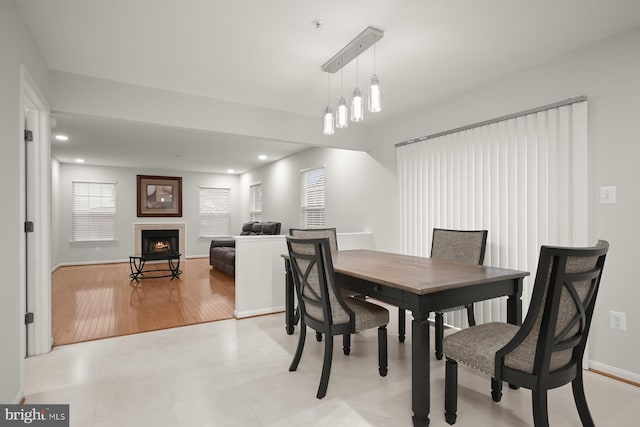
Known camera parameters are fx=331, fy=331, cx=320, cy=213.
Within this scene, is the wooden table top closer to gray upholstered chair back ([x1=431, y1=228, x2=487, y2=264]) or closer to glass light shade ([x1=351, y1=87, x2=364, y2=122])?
gray upholstered chair back ([x1=431, y1=228, x2=487, y2=264])

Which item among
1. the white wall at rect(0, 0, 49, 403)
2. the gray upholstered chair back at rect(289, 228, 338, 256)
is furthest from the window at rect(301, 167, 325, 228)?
the white wall at rect(0, 0, 49, 403)

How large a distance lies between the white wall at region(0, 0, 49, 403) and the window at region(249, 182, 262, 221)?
6286mm

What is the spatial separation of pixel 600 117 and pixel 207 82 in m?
3.27

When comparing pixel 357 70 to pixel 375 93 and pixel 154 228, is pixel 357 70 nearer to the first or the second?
pixel 375 93

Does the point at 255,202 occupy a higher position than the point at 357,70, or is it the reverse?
the point at 357,70

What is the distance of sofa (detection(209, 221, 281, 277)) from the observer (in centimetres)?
601

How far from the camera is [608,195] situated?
2387mm

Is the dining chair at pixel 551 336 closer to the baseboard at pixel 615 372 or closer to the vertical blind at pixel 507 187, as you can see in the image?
the baseboard at pixel 615 372

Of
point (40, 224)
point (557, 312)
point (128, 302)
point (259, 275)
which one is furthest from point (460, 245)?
point (128, 302)

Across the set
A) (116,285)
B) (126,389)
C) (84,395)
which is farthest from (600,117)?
(116,285)

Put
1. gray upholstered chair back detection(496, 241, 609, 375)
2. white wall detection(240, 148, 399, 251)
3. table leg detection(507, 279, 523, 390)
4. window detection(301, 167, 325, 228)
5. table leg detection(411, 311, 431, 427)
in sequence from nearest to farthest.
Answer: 1. gray upholstered chair back detection(496, 241, 609, 375)
2. table leg detection(411, 311, 431, 427)
3. table leg detection(507, 279, 523, 390)
4. white wall detection(240, 148, 399, 251)
5. window detection(301, 167, 325, 228)

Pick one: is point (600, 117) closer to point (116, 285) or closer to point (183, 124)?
point (183, 124)

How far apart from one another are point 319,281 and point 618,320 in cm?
217

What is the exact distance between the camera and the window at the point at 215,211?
30.2 feet
